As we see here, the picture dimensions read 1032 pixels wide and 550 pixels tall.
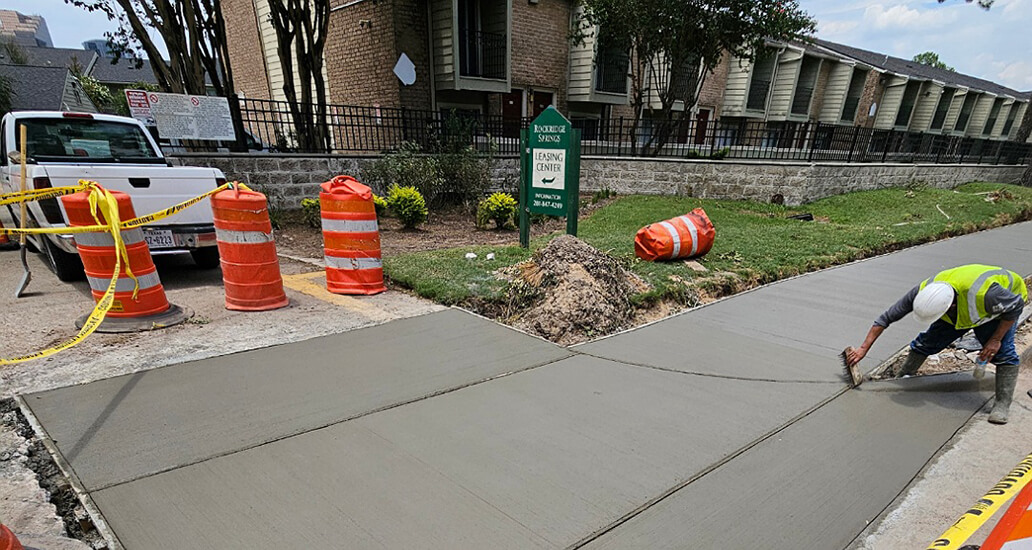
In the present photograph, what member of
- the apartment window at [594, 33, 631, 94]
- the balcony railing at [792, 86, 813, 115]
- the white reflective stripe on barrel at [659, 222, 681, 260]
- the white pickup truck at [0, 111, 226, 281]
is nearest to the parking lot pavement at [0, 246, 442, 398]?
the white pickup truck at [0, 111, 226, 281]

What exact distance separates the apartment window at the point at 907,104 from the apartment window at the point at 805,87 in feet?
35.8

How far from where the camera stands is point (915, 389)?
3676 millimetres

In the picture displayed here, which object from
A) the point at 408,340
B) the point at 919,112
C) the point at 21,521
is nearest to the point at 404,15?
the point at 408,340

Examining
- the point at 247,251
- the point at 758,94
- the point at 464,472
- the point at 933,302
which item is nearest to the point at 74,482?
the point at 464,472

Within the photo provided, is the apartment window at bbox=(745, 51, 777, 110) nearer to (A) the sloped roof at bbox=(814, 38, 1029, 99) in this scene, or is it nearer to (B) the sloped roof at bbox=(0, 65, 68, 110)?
(A) the sloped roof at bbox=(814, 38, 1029, 99)

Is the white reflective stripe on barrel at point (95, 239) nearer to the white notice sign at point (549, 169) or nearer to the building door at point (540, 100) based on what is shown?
the white notice sign at point (549, 169)

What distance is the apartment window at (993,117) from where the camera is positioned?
41344mm

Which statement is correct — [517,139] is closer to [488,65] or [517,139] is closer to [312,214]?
[488,65]

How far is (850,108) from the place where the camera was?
30.9 m

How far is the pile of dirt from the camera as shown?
453 centimetres

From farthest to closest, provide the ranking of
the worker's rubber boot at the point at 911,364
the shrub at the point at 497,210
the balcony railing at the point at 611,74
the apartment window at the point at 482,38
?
1. the balcony railing at the point at 611,74
2. the apartment window at the point at 482,38
3. the shrub at the point at 497,210
4. the worker's rubber boot at the point at 911,364

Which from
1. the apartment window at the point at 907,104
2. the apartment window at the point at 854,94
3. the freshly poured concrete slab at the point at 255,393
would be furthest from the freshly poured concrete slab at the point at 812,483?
the apartment window at the point at 907,104

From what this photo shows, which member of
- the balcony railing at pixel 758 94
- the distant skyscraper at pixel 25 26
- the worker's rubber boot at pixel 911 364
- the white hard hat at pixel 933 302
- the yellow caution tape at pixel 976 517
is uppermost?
the distant skyscraper at pixel 25 26

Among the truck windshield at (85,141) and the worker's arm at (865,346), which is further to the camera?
the truck windshield at (85,141)
